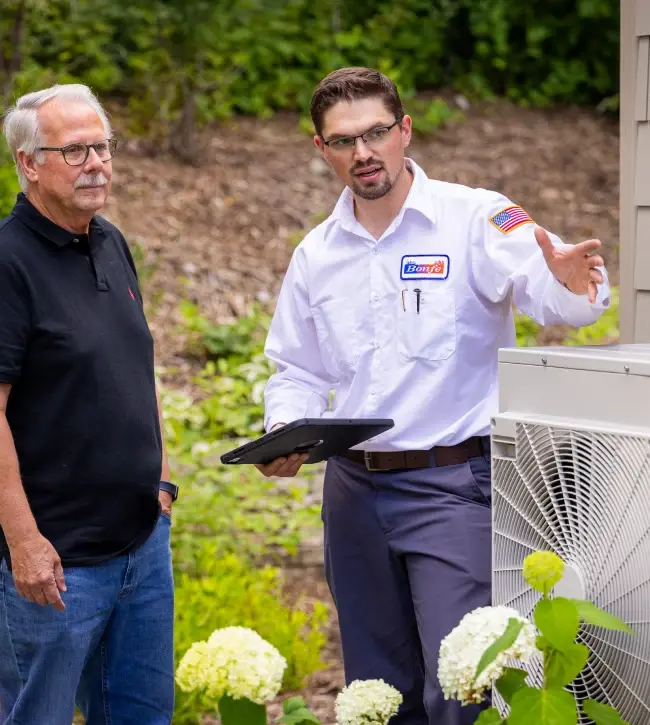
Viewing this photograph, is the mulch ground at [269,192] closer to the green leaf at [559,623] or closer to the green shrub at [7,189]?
the green shrub at [7,189]

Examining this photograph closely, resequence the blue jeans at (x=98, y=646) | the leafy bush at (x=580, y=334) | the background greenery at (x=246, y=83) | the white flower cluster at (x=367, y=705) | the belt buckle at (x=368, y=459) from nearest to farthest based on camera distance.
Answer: the white flower cluster at (x=367, y=705), the blue jeans at (x=98, y=646), the belt buckle at (x=368, y=459), the background greenery at (x=246, y=83), the leafy bush at (x=580, y=334)

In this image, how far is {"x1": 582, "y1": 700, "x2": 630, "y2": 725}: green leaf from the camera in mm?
1805

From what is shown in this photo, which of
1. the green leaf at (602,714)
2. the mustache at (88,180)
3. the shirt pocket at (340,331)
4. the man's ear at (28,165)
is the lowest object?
the green leaf at (602,714)

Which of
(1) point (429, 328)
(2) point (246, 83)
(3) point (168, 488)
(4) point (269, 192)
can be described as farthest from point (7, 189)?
(1) point (429, 328)

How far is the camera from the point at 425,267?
280 centimetres

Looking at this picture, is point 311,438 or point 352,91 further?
point 352,91

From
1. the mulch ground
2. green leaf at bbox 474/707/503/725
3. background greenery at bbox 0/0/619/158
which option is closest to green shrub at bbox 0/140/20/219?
the mulch ground

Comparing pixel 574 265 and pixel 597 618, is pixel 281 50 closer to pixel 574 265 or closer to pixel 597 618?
pixel 574 265

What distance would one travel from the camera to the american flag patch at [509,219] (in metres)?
2.71

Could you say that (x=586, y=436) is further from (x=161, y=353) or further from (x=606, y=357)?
(x=161, y=353)

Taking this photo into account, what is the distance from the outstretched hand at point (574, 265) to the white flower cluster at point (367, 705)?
2.89 feet

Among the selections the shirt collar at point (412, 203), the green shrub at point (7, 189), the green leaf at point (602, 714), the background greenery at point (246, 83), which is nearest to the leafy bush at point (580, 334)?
the background greenery at point (246, 83)

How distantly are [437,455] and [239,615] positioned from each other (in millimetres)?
1474

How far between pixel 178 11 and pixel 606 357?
8355 millimetres
